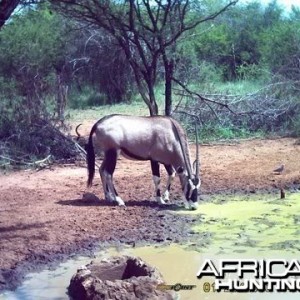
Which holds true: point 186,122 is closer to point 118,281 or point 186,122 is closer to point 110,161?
point 110,161

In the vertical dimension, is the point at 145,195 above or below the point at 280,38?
below

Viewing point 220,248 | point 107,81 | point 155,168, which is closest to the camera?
point 220,248

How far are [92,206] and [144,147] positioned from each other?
3.78 ft

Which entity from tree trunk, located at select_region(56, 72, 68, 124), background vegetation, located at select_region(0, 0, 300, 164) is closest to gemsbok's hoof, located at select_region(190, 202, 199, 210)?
background vegetation, located at select_region(0, 0, 300, 164)

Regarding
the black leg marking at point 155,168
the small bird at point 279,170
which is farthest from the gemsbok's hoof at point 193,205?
the small bird at point 279,170

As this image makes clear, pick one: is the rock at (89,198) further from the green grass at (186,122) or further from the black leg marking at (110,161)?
the green grass at (186,122)

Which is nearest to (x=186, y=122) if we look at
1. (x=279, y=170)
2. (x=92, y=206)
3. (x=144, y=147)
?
(x=279, y=170)

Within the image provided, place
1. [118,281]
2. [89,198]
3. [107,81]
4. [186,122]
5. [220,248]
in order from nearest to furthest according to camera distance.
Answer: [118,281] → [220,248] → [89,198] → [186,122] → [107,81]

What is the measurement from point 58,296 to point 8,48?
39.8ft

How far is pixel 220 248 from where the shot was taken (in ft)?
23.9

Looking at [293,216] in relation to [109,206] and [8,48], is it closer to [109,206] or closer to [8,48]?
[109,206]

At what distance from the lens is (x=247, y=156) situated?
13.3m

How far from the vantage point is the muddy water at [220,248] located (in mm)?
6202

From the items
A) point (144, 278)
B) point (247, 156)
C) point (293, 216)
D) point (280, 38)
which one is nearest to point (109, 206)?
point (293, 216)
